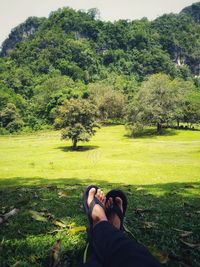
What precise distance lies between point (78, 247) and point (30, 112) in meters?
92.3

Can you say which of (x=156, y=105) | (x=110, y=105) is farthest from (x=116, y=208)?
(x=110, y=105)

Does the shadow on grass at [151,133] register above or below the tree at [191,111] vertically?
below

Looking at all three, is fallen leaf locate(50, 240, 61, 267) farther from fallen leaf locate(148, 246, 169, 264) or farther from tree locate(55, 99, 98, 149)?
tree locate(55, 99, 98, 149)

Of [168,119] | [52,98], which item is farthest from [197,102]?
[52,98]

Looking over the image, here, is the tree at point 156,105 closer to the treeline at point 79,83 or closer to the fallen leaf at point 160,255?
the treeline at point 79,83

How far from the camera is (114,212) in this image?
4227mm

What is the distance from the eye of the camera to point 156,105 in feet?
191

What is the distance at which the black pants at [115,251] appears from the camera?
222 cm

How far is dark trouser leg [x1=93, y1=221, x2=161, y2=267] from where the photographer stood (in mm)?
2217

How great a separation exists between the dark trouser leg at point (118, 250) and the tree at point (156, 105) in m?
55.0

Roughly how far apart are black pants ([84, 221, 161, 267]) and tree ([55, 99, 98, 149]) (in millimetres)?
37400

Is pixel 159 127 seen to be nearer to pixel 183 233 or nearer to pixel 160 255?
pixel 183 233

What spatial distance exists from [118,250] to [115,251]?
3 cm

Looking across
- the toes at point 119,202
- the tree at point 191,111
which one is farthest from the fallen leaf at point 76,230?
the tree at point 191,111
